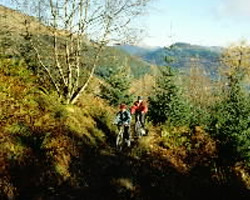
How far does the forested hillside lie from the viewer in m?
12.5

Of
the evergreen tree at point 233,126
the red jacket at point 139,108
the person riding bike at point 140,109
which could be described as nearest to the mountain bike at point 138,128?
the person riding bike at point 140,109

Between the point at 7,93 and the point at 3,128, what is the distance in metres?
2.78

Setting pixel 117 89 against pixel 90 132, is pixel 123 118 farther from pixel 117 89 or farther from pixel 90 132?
pixel 117 89

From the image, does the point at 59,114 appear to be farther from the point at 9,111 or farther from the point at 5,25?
the point at 5,25

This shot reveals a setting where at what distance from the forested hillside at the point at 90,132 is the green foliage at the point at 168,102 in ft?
0.17

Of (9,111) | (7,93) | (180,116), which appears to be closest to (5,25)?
(7,93)

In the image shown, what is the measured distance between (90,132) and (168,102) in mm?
5476

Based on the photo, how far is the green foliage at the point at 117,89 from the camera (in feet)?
91.8

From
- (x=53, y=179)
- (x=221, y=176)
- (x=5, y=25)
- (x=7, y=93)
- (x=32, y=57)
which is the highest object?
(x=5, y=25)

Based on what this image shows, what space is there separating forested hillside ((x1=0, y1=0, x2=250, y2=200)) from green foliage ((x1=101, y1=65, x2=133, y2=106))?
5207 mm

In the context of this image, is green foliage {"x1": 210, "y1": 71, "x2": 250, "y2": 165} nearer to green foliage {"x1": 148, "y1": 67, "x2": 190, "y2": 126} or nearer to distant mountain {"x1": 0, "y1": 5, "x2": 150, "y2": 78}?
green foliage {"x1": 148, "y1": 67, "x2": 190, "y2": 126}

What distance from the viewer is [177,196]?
14859 millimetres

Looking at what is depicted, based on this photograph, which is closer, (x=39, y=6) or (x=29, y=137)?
(x=29, y=137)

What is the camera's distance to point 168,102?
20.9 m
